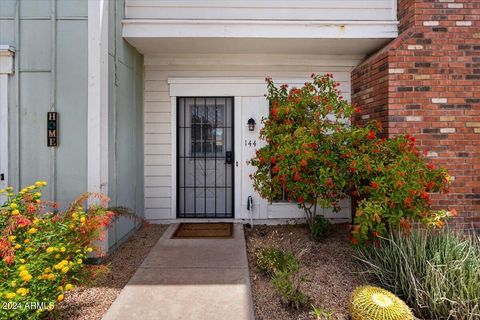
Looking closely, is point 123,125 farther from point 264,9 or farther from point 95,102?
point 264,9

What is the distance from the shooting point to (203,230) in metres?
5.25

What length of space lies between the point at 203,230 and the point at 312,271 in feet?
7.00

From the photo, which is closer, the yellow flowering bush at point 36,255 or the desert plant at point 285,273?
the yellow flowering bush at point 36,255

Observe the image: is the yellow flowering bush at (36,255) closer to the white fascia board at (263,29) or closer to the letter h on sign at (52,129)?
the letter h on sign at (52,129)

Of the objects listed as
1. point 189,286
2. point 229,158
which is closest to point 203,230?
point 229,158

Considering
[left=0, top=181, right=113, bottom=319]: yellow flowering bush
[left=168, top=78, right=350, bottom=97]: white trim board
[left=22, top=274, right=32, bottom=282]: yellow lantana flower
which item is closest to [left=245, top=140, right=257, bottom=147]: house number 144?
[left=168, top=78, right=350, bottom=97]: white trim board

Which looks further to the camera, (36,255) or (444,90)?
(444,90)

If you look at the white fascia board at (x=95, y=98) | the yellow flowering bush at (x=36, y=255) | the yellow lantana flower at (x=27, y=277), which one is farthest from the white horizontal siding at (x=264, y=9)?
the yellow lantana flower at (x=27, y=277)

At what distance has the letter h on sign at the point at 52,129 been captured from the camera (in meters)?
3.90

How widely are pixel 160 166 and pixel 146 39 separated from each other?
7.08 ft

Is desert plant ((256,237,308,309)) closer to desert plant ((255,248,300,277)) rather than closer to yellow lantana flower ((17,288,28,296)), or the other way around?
desert plant ((255,248,300,277))

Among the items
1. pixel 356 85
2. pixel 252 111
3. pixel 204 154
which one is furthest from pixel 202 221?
pixel 356 85

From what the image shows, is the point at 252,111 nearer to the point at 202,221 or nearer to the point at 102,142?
the point at 202,221

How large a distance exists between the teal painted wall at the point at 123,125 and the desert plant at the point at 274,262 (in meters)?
2.05
